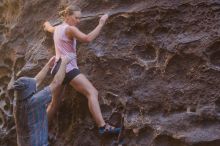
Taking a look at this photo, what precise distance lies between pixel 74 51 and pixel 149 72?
806 millimetres

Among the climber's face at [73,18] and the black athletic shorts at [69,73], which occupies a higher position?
the climber's face at [73,18]

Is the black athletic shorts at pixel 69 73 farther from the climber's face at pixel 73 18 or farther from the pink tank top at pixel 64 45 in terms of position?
the climber's face at pixel 73 18

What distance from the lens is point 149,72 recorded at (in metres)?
4.43

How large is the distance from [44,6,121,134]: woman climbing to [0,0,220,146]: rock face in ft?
0.52

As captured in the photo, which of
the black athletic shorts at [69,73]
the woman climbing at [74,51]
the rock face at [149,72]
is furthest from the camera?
the black athletic shorts at [69,73]

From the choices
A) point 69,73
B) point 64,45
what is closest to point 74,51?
point 64,45

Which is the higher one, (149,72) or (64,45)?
(64,45)

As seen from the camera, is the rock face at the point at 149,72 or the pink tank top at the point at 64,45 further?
the pink tank top at the point at 64,45

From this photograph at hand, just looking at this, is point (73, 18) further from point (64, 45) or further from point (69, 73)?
point (69, 73)

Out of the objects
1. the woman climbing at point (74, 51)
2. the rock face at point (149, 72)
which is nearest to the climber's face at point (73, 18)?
the woman climbing at point (74, 51)

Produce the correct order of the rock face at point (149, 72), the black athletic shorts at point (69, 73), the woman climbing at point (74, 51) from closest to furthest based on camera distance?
1. the rock face at point (149, 72)
2. the woman climbing at point (74, 51)
3. the black athletic shorts at point (69, 73)

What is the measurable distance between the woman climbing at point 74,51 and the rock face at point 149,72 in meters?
0.16

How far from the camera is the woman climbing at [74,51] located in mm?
4371

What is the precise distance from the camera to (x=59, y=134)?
4.85m
